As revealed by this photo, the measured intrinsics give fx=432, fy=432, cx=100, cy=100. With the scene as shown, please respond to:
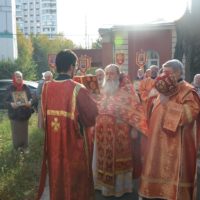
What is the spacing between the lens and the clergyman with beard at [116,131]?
18.2 feet

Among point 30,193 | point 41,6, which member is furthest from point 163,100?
point 41,6

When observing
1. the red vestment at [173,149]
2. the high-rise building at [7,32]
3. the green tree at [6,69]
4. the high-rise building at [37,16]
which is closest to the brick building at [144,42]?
the green tree at [6,69]

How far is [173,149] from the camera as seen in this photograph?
→ 15.1 ft

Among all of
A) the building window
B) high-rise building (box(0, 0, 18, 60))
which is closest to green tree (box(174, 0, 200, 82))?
the building window

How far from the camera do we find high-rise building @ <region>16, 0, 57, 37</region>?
404 feet

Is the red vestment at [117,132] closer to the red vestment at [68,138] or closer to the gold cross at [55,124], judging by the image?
the red vestment at [68,138]

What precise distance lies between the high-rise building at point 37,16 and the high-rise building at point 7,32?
245 ft

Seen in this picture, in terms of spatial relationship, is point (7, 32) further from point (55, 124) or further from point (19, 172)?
point (55, 124)

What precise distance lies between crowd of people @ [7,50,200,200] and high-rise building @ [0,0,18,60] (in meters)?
42.8

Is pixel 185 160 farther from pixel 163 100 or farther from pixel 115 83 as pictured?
pixel 115 83

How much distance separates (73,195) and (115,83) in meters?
1.82

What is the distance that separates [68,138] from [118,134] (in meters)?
1.56

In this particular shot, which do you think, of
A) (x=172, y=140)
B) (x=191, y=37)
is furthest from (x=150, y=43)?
(x=172, y=140)

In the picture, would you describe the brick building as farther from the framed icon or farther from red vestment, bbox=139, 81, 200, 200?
red vestment, bbox=139, 81, 200, 200
